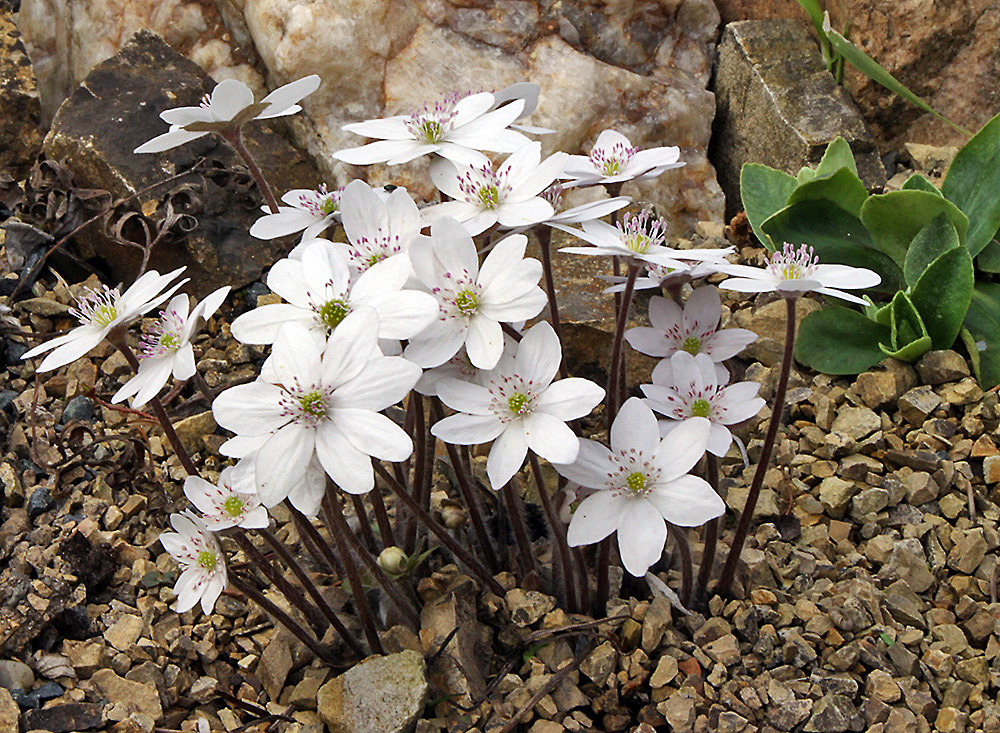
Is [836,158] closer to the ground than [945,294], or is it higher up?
higher up

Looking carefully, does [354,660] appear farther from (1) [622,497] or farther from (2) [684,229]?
(2) [684,229]

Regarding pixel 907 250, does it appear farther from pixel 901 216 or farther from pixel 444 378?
pixel 444 378

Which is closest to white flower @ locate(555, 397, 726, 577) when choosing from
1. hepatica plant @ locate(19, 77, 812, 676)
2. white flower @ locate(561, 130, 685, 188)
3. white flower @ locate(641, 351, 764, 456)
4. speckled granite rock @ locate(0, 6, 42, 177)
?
hepatica plant @ locate(19, 77, 812, 676)

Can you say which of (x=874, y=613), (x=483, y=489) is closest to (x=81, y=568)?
(x=483, y=489)

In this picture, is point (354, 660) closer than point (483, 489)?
Yes

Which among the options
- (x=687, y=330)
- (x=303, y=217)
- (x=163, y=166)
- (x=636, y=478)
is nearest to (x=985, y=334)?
(x=687, y=330)

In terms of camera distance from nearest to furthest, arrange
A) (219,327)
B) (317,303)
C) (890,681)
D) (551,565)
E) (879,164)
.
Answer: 1. (317,303)
2. (890,681)
3. (551,565)
4. (219,327)
5. (879,164)
